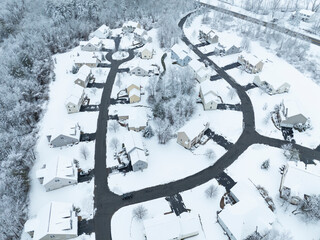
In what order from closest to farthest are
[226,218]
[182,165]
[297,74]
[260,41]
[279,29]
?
[226,218]
[182,165]
[297,74]
[260,41]
[279,29]

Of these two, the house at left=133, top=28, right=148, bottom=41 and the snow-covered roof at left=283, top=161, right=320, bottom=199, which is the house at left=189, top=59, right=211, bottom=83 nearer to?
the house at left=133, top=28, right=148, bottom=41

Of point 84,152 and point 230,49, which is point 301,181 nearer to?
point 84,152

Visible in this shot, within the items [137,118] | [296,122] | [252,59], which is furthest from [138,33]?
[296,122]

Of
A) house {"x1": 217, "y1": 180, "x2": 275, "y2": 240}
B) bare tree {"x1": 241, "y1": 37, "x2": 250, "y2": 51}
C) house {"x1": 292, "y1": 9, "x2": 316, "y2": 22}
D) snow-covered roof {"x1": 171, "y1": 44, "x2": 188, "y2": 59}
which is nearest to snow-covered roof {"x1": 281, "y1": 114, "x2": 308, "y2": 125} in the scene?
house {"x1": 217, "y1": 180, "x2": 275, "y2": 240}

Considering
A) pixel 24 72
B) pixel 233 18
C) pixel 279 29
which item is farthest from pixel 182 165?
pixel 233 18

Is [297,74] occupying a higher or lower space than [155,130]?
higher

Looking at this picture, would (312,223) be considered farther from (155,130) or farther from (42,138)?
(42,138)
